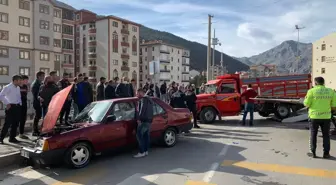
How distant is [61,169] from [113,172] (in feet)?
4.12

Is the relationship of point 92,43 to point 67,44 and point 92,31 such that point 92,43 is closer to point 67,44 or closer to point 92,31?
point 92,31

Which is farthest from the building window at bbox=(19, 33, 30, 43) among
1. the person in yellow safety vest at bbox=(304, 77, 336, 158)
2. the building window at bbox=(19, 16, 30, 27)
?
the person in yellow safety vest at bbox=(304, 77, 336, 158)

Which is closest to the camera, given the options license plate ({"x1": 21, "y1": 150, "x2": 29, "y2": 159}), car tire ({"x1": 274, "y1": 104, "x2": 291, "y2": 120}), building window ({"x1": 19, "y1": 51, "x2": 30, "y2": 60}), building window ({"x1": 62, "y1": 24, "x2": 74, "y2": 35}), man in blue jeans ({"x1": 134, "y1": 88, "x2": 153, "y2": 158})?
license plate ({"x1": 21, "y1": 150, "x2": 29, "y2": 159})

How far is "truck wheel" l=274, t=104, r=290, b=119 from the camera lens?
49.7ft

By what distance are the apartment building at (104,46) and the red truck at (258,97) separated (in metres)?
57.1

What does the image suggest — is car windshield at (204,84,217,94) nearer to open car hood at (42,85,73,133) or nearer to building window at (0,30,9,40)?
open car hood at (42,85,73,133)

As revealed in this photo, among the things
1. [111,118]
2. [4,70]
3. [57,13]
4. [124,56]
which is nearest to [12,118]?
[111,118]

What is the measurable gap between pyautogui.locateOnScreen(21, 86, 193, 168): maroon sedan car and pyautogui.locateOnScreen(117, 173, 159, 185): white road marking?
1473 millimetres

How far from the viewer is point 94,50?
73.1m

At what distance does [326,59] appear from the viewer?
7025 cm

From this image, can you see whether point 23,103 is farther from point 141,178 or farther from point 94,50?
point 94,50

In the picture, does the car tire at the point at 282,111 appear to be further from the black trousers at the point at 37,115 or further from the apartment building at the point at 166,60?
the apartment building at the point at 166,60

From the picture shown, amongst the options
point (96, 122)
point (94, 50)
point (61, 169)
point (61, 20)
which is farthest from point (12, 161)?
point (94, 50)

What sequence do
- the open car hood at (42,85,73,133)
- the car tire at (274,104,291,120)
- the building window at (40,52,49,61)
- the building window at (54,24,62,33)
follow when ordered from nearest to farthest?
the open car hood at (42,85,73,133) → the car tire at (274,104,291,120) → the building window at (40,52,49,61) → the building window at (54,24,62,33)
